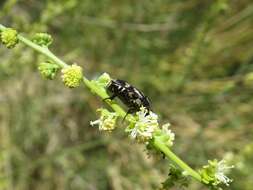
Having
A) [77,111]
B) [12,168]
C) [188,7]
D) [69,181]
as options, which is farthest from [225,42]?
[12,168]

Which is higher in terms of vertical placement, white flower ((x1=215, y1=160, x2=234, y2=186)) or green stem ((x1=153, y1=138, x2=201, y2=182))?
white flower ((x1=215, y1=160, x2=234, y2=186))

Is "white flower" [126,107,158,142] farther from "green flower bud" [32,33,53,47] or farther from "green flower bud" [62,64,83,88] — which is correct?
"green flower bud" [32,33,53,47]

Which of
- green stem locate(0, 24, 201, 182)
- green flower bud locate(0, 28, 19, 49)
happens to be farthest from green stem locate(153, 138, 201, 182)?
green flower bud locate(0, 28, 19, 49)

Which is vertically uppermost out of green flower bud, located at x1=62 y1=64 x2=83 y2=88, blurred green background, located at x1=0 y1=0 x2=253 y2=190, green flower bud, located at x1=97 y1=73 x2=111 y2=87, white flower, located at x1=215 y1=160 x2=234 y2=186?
blurred green background, located at x1=0 y1=0 x2=253 y2=190

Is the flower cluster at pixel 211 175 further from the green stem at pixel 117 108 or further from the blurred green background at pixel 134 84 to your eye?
the blurred green background at pixel 134 84

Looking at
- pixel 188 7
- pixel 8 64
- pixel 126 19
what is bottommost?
pixel 8 64

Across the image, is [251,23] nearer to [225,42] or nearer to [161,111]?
[225,42]

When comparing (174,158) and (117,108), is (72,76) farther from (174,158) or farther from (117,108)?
(174,158)
